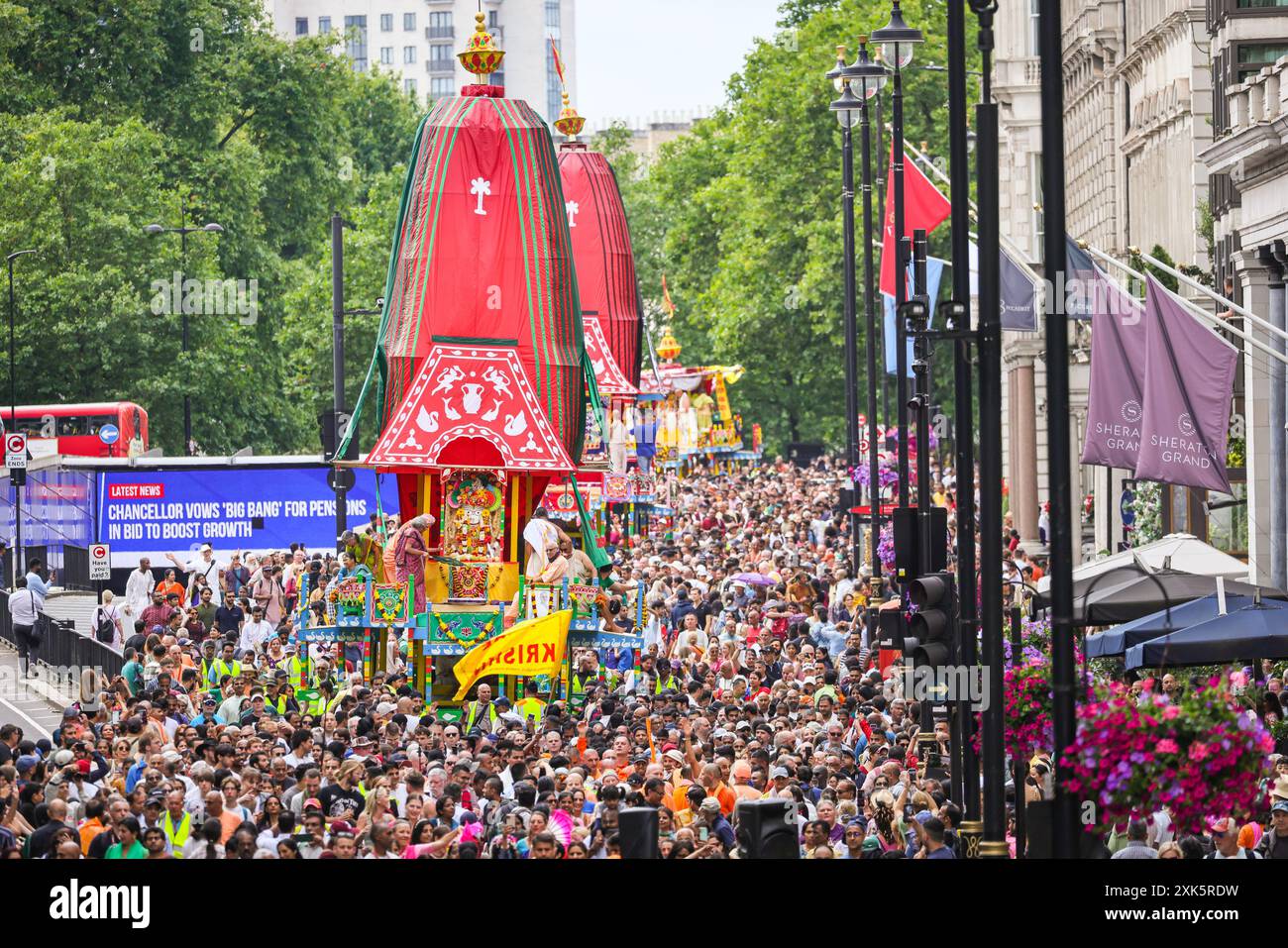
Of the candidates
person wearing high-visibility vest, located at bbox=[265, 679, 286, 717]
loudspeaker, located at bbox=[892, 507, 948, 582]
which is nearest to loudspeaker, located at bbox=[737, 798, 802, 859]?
loudspeaker, located at bbox=[892, 507, 948, 582]

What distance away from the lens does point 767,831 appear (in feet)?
41.1

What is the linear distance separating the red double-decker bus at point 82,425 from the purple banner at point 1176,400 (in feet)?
119

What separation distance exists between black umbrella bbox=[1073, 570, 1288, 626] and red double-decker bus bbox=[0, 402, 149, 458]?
34.9 m

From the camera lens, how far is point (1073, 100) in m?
53.8

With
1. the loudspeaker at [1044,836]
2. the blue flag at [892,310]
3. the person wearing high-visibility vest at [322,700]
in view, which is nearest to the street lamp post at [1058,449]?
the loudspeaker at [1044,836]

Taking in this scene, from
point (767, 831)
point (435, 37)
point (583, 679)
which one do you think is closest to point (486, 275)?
point (583, 679)

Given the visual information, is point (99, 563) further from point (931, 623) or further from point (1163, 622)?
point (931, 623)

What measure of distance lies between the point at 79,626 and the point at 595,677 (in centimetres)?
1387

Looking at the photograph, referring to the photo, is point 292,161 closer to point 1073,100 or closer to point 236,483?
point 1073,100

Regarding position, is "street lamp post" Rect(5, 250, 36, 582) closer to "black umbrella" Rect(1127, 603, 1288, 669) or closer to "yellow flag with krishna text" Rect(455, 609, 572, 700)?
→ "yellow flag with krishna text" Rect(455, 609, 572, 700)

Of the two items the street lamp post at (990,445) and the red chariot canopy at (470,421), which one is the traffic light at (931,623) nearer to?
the street lamp post at (990,445)

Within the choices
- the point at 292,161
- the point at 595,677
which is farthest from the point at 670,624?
the point at 292,161

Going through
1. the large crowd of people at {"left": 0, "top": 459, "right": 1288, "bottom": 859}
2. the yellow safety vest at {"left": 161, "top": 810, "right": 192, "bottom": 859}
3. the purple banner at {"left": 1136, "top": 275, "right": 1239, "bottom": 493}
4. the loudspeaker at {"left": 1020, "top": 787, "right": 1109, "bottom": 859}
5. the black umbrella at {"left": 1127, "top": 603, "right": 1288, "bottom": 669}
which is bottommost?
the yellow safety vest at {"left": 161, "top": 810, "right": 192, "bottom": 859}

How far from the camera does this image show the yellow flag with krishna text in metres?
24.2
